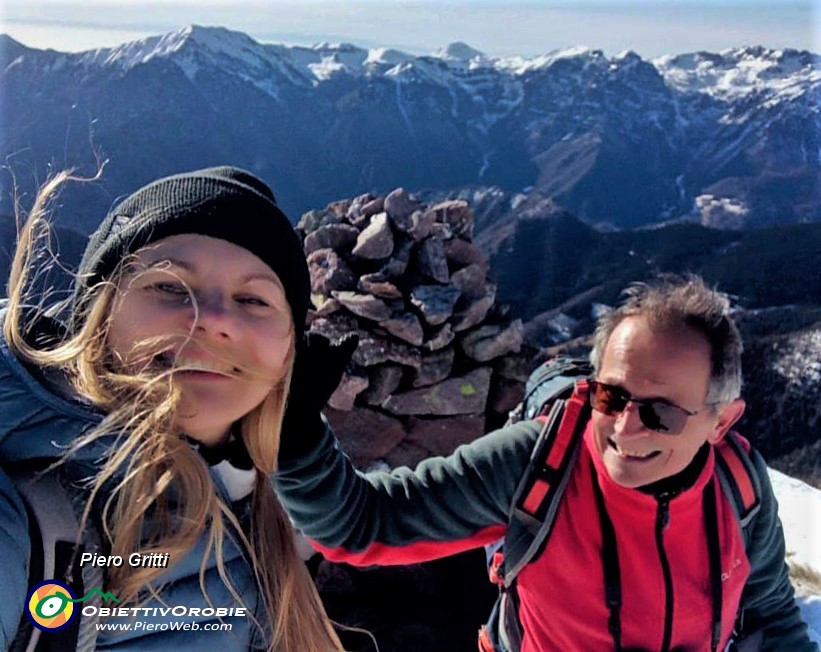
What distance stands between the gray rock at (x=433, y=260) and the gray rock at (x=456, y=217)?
58 cm

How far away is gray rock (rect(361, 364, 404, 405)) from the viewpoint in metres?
5.99

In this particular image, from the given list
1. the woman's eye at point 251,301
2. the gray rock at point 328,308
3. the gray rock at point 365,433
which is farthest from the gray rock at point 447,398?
the woman's eye at point 251,301

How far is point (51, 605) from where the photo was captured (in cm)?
137

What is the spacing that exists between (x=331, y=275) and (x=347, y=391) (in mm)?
1198

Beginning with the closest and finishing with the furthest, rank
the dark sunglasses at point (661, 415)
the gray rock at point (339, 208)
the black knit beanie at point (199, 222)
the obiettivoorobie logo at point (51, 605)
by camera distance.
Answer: the obiettivoorobie logo at point (51, 605) → the black knit beanie at point (199, 222) → the dark sunglasses at point (661, 415) → the gray rock at point (339, 208)

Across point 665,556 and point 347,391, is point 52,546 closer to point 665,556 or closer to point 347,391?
point 665,556

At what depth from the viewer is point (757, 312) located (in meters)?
67.2

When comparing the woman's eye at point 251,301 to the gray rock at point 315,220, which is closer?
the woman's eye at point 251,301

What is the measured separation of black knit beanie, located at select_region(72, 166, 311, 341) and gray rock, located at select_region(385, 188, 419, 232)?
4.84 meters

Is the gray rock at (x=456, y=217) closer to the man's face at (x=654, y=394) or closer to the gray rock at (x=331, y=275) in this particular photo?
the gray rock at (x=331, y=275)

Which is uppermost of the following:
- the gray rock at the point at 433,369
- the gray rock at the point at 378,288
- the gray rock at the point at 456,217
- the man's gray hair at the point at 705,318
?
the man's gray hair at the point at 705,318

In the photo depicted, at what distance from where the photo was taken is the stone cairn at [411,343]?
19.5ft

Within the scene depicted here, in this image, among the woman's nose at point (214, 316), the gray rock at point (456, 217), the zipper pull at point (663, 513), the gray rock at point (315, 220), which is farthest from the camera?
the gray rock at point (315, 220)

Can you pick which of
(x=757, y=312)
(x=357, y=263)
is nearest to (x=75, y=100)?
(x=757, y=312)
